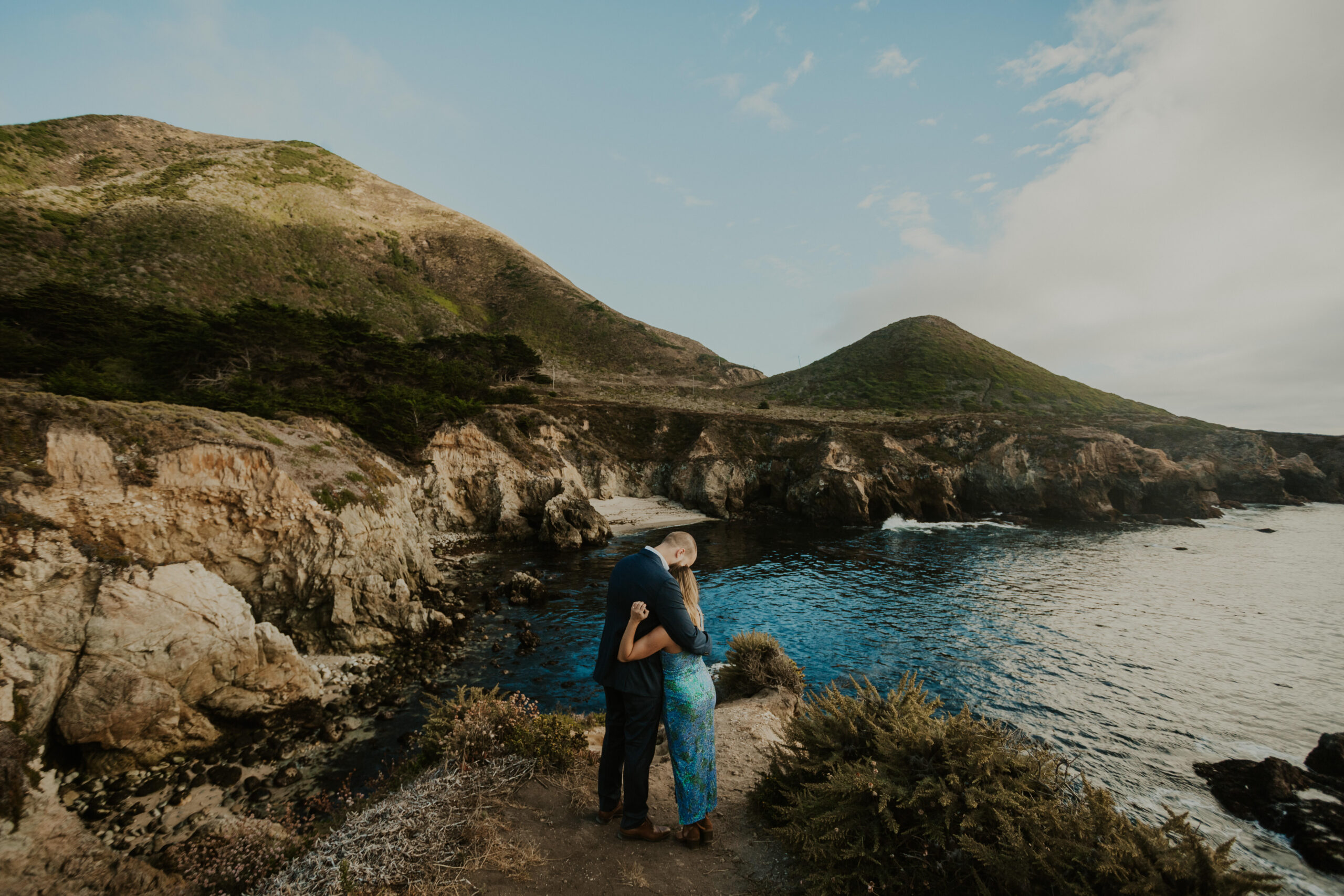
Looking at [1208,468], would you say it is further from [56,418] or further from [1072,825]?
[56,418]

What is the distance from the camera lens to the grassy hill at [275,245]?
4956 cm

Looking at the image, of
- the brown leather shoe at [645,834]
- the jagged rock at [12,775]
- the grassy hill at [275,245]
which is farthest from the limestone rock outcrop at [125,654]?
the grassy hill at [275,245]

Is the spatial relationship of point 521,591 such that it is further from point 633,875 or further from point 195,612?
point 633,875

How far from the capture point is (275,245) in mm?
70938

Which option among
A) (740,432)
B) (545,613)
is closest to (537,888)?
(545,613)

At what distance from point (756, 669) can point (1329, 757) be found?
1191cm

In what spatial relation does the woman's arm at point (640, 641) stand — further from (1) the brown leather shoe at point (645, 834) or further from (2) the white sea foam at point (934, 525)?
(2) the white sea foam at point (934, 525)

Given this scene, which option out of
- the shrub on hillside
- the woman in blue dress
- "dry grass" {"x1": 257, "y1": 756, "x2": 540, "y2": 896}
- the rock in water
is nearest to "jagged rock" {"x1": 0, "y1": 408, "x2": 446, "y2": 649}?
the shrub on hillside

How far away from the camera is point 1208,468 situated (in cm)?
5322

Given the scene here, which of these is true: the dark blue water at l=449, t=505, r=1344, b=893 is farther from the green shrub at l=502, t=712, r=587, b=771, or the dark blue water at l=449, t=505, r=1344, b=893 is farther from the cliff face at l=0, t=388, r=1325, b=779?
the green shrub at l=502, t=712, r=587, b=771

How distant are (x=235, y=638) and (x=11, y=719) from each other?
11.0 ft

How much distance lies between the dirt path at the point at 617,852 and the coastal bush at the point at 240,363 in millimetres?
20180

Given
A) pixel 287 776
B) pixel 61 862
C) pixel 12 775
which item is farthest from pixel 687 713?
pixel 12 775

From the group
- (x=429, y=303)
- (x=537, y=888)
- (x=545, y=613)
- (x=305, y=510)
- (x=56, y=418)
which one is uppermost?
(x=429, y=303)
